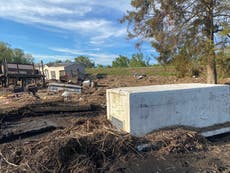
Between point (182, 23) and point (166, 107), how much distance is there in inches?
275

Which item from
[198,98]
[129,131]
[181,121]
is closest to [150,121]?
[129,131]

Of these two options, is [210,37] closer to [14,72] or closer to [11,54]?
[14,72]

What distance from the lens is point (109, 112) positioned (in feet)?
17.2

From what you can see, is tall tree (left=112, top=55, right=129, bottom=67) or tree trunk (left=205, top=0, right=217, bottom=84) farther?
tall tree (left=112, top=55, right=129, bottom=67)

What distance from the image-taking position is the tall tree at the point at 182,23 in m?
9.59

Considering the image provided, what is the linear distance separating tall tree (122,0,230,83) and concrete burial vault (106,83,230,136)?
16.0 feet

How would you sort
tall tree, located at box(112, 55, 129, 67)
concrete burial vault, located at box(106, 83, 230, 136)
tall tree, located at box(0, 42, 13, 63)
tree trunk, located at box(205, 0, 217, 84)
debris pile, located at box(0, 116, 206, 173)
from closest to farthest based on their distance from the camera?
debris pile, located at box(0, 116, 206, 173) → concrete burial vault, located at box(106, 83, 230, 136) → tree trunk, located at box(205, 0, 217, 84) → tall tree, located at box(0, 42, 13, 63) → tall tree, located at box(112, 55, 129, 67)

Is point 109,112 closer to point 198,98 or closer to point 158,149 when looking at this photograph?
point 158,149

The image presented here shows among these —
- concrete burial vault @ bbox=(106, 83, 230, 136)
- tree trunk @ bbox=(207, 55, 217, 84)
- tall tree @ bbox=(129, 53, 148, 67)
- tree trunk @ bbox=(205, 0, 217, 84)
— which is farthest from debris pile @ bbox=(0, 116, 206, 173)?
tall tree @ bbox=(129, 53, 148, 67)

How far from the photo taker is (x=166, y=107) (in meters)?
4.66

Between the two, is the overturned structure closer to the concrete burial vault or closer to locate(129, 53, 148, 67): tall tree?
the concrete burial vault

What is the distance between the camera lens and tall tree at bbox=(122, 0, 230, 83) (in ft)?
31.5

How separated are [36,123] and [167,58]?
26.5 ft

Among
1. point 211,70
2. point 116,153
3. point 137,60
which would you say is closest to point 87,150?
point 116,153
